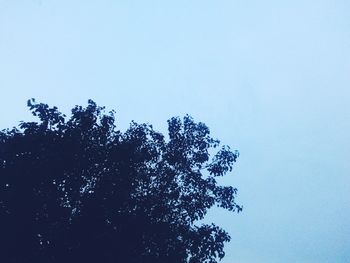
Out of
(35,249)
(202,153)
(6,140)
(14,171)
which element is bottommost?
(35,249)

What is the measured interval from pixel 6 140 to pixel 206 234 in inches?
476

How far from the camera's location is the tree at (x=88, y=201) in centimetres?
1750

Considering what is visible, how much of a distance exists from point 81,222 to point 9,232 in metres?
3.54

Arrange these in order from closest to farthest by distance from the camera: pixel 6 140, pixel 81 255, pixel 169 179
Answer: pixel 81 255
pixel 6 140
pixel 169 179

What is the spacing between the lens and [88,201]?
17.9 metres

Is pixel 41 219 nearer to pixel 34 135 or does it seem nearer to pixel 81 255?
pixel 81 255

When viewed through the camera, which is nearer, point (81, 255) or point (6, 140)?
point (81, 255)

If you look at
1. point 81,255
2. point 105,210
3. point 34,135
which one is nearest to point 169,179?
point 105,210

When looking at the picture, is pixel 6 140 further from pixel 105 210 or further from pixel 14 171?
pixel 105 210

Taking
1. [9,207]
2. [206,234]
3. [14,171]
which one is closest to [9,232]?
[9,207]

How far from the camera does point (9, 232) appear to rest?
17484 mm

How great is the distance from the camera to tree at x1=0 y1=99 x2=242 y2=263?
17500mm

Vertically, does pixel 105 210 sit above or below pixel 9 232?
above

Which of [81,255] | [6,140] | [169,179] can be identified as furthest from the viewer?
[169,179]
